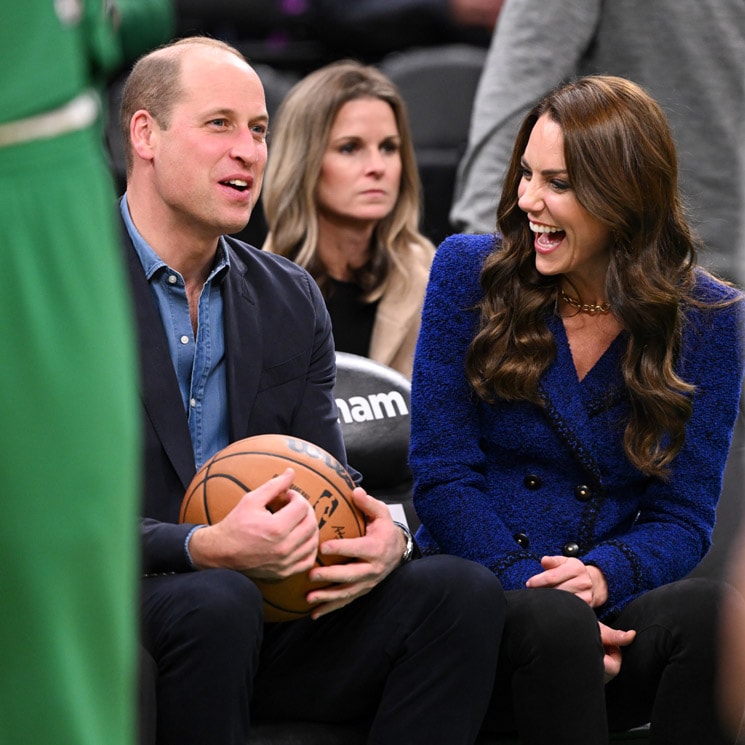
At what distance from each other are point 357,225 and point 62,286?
305cm

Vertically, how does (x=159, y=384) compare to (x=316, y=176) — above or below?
above

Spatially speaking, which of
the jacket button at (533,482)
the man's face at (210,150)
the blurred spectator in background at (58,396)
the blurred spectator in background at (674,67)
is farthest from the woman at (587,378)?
the blurred spectator in background at (58,396)

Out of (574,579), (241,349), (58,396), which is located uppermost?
(58,396)

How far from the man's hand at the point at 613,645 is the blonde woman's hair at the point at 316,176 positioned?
5.25ft

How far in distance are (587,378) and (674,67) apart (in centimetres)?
124

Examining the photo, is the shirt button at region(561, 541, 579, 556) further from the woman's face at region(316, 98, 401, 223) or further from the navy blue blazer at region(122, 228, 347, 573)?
Answer: the woman's face at region(316, 98, 401, 223)

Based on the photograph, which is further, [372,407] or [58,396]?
[372,407]

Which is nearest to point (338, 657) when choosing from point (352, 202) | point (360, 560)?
point (360, 560)

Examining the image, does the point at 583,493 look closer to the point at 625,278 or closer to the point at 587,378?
the point at 587,378

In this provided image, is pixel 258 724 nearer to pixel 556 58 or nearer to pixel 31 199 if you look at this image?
pixel 31 199

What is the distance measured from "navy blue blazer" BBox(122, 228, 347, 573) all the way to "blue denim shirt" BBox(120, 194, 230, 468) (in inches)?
1.3

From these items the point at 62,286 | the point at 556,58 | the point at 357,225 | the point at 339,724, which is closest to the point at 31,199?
the point at 62,286

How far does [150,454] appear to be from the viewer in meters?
2.74

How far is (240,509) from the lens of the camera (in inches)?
97.7
